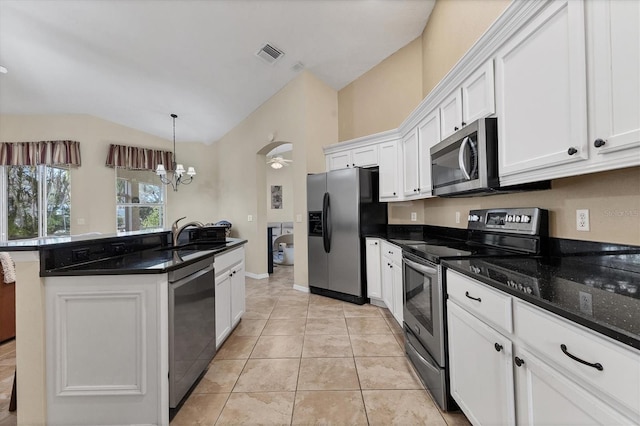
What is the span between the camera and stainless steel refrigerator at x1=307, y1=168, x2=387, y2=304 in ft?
11.3

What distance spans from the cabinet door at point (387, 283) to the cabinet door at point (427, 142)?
904 millimetres

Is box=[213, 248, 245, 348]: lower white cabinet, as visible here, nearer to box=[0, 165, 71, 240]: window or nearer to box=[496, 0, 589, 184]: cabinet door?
box=[496, 0, 589, 184]: cabinet door

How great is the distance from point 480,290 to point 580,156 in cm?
68

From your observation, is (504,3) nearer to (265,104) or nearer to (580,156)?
(580,156)

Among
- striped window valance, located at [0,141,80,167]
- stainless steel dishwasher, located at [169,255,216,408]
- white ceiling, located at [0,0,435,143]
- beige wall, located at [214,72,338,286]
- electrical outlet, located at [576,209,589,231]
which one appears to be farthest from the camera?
striped window valance, located at [0,141,80,167]

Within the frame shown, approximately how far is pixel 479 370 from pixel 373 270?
2085 millimetres

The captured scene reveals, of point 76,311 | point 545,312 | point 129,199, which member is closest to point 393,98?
point 545,312

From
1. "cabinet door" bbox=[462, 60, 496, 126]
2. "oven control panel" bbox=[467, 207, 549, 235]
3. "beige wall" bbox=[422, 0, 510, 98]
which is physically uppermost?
"beige wall" bbox=[422, 0, 510, 98]

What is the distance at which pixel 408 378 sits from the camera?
1913 millimetres

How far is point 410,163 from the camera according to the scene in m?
3.02

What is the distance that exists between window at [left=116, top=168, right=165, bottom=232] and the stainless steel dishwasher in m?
5.02

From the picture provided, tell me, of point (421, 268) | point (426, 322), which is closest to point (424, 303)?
point (426, 322)

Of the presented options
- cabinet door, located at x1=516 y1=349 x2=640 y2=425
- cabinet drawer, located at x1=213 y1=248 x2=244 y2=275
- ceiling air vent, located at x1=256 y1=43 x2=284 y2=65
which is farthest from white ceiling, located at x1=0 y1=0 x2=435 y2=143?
cabinet door, located at x1=516 y1=349 x2=640 y2=425

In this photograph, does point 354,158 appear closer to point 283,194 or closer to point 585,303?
point 585,303
